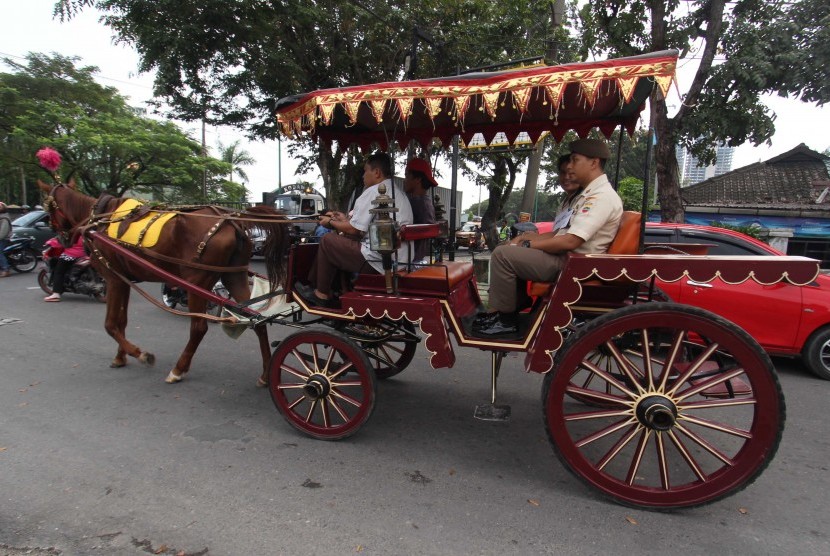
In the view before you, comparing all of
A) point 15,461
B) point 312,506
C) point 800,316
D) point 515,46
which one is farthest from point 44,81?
point 800,316

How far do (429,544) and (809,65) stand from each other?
7.57 meters

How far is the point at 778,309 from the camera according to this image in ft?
15.8

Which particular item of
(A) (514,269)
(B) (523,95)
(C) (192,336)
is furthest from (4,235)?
(B) (523,95)

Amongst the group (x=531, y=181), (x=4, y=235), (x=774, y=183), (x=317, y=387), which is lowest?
(x=317, y=387)

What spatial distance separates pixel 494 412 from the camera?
3121 mm

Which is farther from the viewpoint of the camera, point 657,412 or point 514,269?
point 514,269

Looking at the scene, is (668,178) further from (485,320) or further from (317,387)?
(317,387)

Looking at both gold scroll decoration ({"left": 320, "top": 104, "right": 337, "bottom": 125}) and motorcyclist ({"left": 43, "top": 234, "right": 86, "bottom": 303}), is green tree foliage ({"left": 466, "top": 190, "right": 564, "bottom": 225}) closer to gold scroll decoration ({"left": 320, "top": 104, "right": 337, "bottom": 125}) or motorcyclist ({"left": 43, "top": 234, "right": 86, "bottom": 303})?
motorcyclist ({"left": 43, "top": 234, "right": 86, "bottom": 303})

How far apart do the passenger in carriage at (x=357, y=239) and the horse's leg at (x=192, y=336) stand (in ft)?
3.97

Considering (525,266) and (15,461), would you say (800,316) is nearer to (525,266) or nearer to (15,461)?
(525,266)

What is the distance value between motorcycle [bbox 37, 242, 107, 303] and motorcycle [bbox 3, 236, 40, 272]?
149 inches

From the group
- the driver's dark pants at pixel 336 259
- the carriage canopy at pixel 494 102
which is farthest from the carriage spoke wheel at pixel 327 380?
the carriage canopy at pixel 494 102

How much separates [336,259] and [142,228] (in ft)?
7.00

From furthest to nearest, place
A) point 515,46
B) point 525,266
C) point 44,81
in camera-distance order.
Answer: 1. point 44,81
2. point 515,46
3. point 525,266
